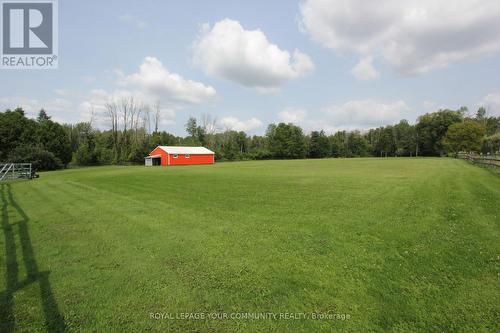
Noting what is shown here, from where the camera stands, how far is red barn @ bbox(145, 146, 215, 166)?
5406 cm

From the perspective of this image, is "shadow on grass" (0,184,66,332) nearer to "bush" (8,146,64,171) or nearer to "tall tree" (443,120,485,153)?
"bush" (8,146,64,171)

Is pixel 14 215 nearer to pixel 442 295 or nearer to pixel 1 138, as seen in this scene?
pixel 442 295

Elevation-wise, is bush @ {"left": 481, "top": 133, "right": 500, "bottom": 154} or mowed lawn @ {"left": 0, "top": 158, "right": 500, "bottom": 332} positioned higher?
bush @ {"left": 481, "top": 133, "right": 500, "bottom": 154}

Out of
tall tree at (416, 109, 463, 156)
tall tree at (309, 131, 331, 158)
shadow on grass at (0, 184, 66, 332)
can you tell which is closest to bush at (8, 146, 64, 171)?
shadow on grass at (0, 184, 66, 332)

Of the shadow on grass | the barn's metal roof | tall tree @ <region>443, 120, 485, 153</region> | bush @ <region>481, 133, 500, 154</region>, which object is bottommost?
the shadow on grass

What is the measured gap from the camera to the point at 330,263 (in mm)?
4773

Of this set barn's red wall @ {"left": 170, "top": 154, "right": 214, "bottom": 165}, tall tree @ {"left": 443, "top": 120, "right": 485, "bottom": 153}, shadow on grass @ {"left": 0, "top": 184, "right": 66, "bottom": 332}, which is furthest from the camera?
tall tree @ {"left": 443, "top": 120, "right": 485, "bottom": 153}

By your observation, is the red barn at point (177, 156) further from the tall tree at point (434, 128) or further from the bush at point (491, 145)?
the tall tree at point (434, 128)

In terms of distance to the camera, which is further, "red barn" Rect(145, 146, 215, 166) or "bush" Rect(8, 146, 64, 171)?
"red barn" Rect(145, 146, 215, 166)

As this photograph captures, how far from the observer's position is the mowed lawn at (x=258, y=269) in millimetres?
3332

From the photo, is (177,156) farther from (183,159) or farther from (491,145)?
(491,145)

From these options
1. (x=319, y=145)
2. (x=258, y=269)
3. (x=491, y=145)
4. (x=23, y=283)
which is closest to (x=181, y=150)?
(x=23, y=283)

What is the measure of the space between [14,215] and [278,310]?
35.4ft

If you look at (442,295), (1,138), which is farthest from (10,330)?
(1,138)
